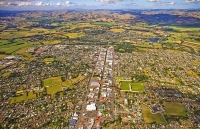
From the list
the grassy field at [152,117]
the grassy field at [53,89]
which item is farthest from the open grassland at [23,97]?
the grassy field at [152,117]

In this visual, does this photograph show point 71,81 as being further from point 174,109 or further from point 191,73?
point 191,73

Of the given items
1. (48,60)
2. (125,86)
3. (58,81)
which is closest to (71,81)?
(58,81)

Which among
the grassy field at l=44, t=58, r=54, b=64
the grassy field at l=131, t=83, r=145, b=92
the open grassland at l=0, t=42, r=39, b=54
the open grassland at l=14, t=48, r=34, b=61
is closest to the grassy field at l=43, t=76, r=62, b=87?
the grassy field at l=44, t=58, r=54, b=64

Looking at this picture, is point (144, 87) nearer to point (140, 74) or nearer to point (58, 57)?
point (140, 74)

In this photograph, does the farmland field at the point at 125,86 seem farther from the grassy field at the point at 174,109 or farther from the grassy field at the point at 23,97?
the grassy field at the point at 23,97

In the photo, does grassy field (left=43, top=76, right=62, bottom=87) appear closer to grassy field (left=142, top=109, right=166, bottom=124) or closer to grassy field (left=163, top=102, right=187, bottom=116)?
grassy field (left=142, top=109, right=166, bottom=124)

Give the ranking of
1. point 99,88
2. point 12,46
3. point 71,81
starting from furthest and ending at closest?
point 12,46, point 71,81, point 99,88
